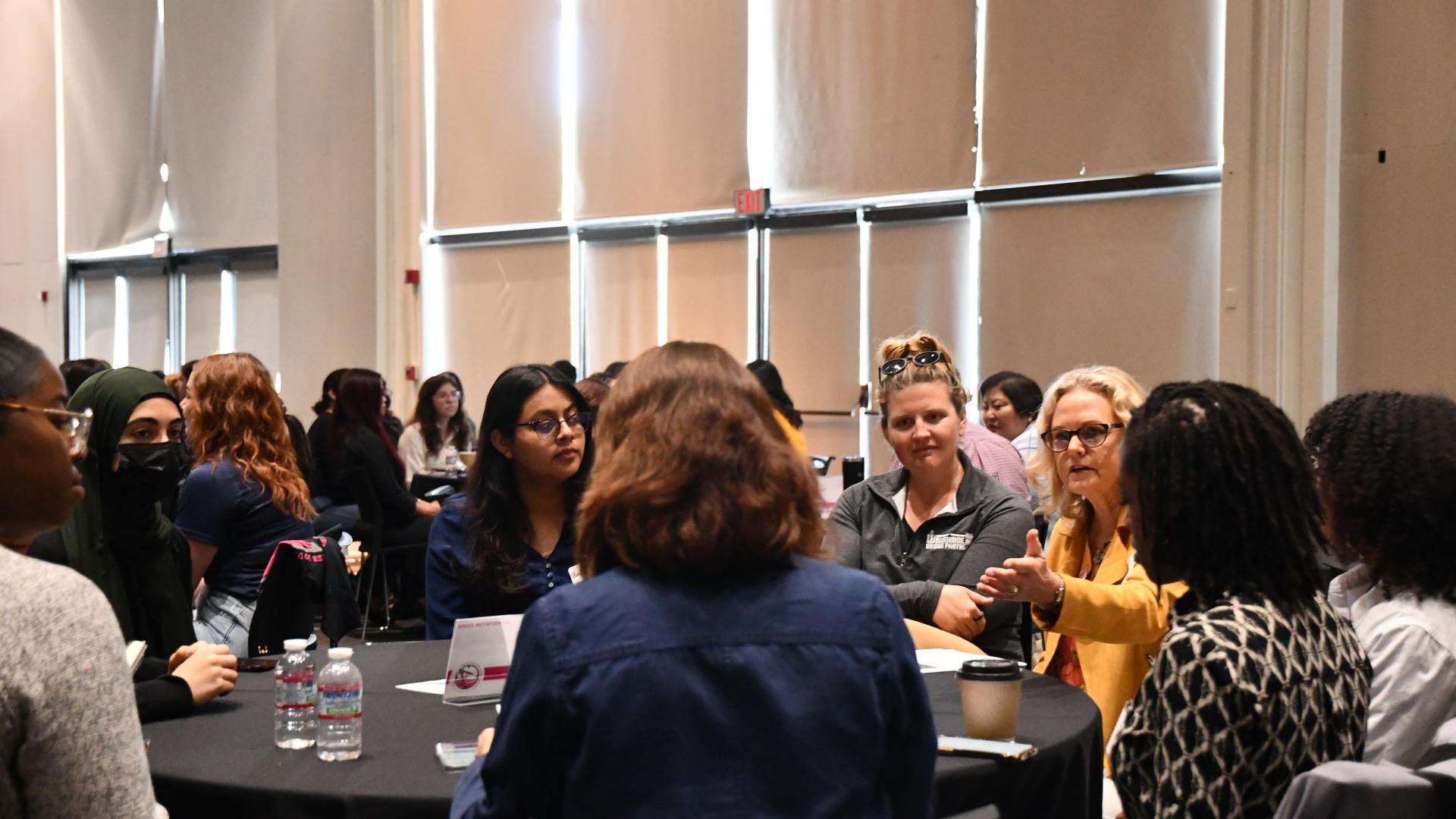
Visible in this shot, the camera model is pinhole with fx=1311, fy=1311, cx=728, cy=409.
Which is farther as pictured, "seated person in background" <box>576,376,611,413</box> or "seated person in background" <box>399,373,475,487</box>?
"seated person in background" <box>399,373,475,487</box>

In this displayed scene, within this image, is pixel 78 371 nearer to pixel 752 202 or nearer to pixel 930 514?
pixel 752 202

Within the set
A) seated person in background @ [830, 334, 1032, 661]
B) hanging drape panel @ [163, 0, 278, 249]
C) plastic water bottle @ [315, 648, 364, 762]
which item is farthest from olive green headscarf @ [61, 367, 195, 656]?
hanging drape panel @ [163, 0, 278, 249]

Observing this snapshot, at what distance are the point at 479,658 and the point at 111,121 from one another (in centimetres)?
1165

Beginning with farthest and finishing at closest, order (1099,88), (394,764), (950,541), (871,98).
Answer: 1. (871,98)
2. (1099,88)
3. (950,541)
4. (394,764)

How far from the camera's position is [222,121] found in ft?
37.7

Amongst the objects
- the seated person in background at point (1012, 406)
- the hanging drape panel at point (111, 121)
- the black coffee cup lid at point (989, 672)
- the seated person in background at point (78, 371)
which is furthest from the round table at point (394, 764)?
the hanging drape panel at point (111, 121)

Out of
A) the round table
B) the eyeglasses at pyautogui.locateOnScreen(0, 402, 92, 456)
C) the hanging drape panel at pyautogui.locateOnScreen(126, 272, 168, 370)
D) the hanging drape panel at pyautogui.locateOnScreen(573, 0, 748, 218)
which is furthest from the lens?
the hanging drape panel at pyautogui.locateOnScreen(126, 272, 168, 370)

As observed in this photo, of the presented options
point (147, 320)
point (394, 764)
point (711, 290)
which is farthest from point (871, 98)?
point (147, 320)

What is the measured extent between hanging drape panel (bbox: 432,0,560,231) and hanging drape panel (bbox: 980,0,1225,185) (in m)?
3.45

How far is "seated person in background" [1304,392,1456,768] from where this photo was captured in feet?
6.75

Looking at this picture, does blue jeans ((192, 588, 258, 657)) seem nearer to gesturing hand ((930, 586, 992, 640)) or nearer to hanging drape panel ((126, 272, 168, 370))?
gesturing hand ((930, 586, 992, 640))

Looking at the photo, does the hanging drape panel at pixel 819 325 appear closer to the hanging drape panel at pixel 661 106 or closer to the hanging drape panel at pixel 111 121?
the hanging drape panel at pixel 661 106

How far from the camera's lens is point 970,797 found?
2020 mm

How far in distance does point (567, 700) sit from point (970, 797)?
0.87 metres
